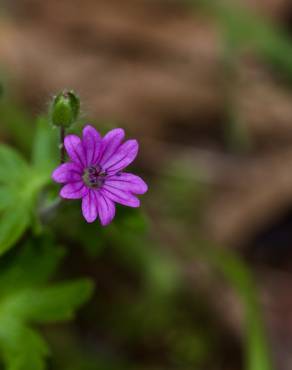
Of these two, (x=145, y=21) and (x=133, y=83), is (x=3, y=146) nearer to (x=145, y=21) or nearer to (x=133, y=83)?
(x=133, y=83)

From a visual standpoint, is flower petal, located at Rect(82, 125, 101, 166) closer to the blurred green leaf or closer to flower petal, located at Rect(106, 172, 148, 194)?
flower petal, located at Rect(106, 172, 148, 194)

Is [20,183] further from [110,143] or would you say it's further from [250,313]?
[250,313]

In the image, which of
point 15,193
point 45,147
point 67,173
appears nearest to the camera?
point 67,173

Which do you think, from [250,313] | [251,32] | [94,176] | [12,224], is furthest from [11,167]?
[251,32]

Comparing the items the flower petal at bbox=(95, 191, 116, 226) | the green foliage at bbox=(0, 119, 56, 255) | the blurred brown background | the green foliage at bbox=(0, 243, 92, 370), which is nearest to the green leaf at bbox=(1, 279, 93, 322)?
the green foliage at bbox=(0, 243, 92, 370)

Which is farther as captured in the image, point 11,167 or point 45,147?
point 45,147

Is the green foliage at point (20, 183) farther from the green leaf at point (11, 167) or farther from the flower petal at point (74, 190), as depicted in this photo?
the flower petal at point (74, 190)

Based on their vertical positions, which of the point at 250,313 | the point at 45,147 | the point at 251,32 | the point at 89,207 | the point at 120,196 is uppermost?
the point at 251,32
